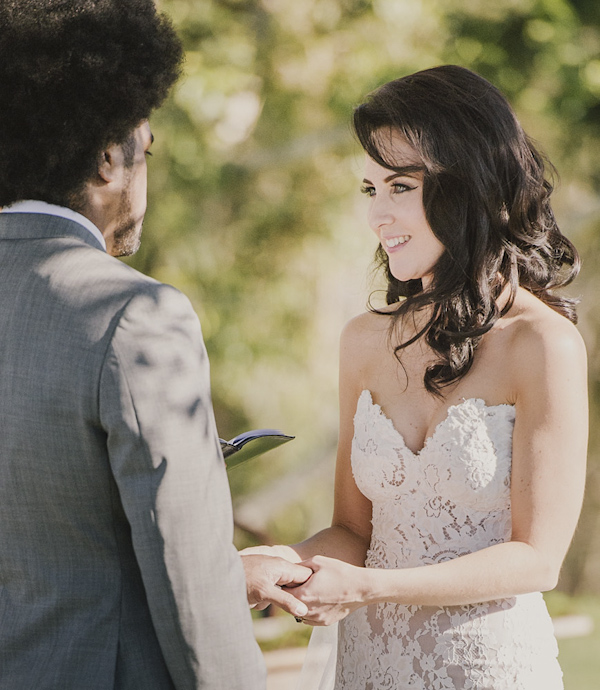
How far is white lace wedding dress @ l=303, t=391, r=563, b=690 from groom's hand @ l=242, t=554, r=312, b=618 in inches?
16.1

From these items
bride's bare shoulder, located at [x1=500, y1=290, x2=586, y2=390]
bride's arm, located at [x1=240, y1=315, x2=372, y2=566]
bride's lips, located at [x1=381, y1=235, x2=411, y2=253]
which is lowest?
bride's arm, located at [x1=240, y1=315, x2=372, y2=566]

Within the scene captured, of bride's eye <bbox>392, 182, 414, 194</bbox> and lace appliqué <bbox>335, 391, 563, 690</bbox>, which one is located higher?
bride's eye <bbox>392, 182, 414, 194</bbox>

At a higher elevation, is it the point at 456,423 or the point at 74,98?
the point at 74,98

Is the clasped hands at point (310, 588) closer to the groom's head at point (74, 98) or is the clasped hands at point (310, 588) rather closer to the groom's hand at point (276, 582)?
the groom's hand at point (276, 582)

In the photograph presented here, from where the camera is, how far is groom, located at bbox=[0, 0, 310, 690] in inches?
53.1

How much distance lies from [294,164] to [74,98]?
5899 millimetres

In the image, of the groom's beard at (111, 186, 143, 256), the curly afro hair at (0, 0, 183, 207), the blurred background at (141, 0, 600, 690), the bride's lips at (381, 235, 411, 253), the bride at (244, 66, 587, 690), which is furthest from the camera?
the blurred background at (141, 0, 600, 690)

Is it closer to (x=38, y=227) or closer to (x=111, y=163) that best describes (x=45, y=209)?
(x=38, y=227)

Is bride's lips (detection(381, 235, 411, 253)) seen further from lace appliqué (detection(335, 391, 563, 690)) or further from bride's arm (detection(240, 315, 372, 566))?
lace appliqué (detection(335, 391, 563, 690))

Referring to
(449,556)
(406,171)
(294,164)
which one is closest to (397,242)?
(406,171)

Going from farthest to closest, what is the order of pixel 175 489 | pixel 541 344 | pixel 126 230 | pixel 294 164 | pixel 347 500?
pixel 294 164
pixel 347 500
pixel 541 344
pixel 126 230
pixel 175 489

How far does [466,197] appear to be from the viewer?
2.33 meters

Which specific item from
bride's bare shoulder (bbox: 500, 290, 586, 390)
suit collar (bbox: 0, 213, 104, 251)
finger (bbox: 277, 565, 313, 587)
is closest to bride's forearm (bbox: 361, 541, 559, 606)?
finger (bbox: 277, 565, 313, 587)

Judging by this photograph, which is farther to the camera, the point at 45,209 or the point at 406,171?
the point at 406,171
